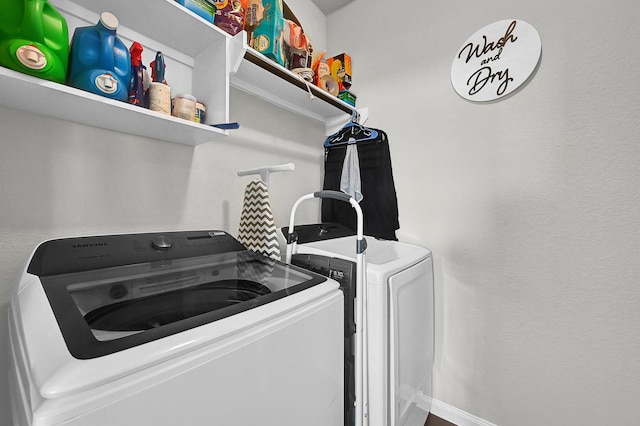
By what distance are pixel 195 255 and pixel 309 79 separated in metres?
1.25

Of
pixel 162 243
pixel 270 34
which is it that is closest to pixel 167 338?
pixel 162 243

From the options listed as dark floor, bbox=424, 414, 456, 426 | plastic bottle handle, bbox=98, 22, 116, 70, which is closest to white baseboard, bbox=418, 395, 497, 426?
dark floor, bbox=424, 414, 456, 426

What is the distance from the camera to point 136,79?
3.24ft

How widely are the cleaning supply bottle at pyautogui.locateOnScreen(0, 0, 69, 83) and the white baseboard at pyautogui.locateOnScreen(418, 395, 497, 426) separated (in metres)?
2.17

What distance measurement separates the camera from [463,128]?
5.61ft

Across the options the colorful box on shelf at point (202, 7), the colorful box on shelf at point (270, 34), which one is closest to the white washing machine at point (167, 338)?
the colorful box on shelf at point (202, 7)

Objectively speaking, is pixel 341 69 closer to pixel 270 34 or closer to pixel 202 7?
pixel 270 34

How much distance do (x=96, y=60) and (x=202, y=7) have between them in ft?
1.67

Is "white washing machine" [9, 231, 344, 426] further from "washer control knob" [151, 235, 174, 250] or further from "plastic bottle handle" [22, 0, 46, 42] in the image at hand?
"plastic bottle handle" [22, 0, 46, 42]

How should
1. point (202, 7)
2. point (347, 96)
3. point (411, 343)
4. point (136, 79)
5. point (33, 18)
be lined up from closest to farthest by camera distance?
point (33, 18) < point (136, 79) < point (202, 7) < point (411, 343) < point (347, 96)

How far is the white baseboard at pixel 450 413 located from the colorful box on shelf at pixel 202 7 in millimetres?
2246

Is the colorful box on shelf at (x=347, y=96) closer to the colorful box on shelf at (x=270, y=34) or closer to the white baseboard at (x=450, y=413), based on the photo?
the colorful box on shelf at (x=270, y=34)

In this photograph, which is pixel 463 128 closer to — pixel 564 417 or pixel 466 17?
pixel 466 17

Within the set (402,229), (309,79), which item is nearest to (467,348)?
(402,229)
